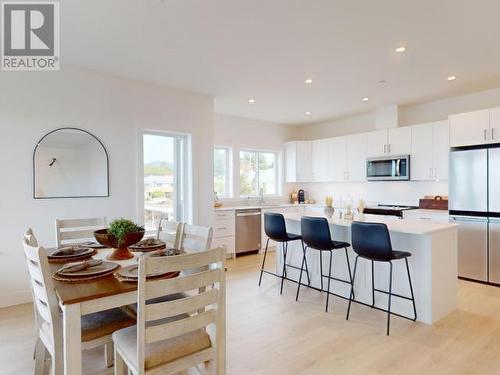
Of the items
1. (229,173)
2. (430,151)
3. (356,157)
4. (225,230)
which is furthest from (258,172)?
(430,151)

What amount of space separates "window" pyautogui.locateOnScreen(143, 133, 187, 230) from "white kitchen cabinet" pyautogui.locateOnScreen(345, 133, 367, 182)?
3.30 m

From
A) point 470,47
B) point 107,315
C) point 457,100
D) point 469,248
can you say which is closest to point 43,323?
point 107,315

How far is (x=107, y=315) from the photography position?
2.02 metres

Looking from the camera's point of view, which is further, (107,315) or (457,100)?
(457,100)

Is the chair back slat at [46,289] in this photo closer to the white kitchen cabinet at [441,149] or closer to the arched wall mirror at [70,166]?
the arched wall mirror at [70,166]

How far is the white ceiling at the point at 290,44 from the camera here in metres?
2.51

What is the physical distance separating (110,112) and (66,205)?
1.28m

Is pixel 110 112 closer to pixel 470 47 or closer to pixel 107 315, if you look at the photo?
pixel 107 315

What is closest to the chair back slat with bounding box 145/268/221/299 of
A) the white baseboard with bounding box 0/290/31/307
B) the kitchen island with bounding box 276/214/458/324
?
the kitchen island with bounding box 276/214/458/324

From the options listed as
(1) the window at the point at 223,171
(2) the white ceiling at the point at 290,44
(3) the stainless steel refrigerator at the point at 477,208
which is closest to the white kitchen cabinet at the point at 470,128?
(3) the stainless steel refrigerator at the point at 477,208

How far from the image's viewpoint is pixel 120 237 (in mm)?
2240

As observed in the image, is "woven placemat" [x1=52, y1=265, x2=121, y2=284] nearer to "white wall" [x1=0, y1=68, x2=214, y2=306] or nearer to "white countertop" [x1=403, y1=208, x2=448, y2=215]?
"white wall" [x1=0, y1=68, x2=214, y2=306]

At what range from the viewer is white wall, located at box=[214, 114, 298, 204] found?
6246 millimetres

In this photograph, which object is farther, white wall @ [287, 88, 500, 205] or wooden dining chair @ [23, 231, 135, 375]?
white wall @ [287, 88, 500, 205]
